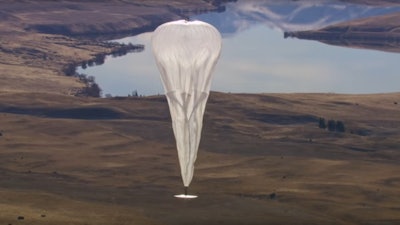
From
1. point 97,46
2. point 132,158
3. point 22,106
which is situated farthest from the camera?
point 97,46

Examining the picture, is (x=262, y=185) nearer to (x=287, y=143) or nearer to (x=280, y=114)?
(x=287, y=143)

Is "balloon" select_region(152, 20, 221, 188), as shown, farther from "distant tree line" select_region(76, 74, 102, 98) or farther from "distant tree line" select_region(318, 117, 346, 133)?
"distant tree line" select_region(76, 74, 102, 98)

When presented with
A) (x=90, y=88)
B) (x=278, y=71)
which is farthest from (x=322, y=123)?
(x=278, y=71)

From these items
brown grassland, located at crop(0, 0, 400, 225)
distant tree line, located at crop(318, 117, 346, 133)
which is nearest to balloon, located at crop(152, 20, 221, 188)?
brown grassland, located at crop(0, 0, 400, 225)

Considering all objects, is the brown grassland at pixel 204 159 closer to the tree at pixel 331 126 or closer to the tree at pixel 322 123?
the tree at pixel 322 123

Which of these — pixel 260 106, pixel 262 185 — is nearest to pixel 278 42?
pixel 260 106

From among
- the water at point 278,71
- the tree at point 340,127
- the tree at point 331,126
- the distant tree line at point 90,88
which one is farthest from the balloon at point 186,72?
the water at point 278,71
